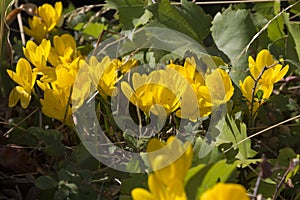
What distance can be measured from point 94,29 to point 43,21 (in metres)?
0.13

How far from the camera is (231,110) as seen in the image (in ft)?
2.86

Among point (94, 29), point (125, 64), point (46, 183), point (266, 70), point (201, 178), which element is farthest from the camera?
point (94, 29)

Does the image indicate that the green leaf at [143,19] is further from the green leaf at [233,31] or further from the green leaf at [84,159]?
the green leaf at [84,159]

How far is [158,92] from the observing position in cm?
79

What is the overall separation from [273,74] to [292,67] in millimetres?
202

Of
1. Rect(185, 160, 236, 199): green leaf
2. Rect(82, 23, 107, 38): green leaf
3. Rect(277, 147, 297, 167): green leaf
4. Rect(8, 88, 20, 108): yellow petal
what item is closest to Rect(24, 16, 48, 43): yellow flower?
Rect(82, 23, 107, 38): green leaf

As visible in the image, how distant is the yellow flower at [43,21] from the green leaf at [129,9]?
0.41ft

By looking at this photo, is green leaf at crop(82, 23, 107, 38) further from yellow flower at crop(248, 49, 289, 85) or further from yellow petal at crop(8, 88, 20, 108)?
yellow flower at crop(248, 49, 289, 85)

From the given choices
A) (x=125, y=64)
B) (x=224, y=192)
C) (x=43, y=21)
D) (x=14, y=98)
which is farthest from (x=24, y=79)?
(x=224, y=192)

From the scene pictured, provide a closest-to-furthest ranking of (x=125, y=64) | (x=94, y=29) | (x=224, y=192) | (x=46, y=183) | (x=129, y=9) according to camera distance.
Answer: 1. (x=224, y=192)
2. (x=46, y=183)
3. (x=125, y=64)
4. (x=129, y=9)
5. (x=94, y=29)

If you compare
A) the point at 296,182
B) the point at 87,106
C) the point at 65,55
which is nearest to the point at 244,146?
the point at 296,182

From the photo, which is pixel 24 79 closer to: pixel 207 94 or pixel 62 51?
pixel 62 51

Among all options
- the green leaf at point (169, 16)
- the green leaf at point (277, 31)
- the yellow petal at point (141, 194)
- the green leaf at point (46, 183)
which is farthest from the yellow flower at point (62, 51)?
the yellow petal at point (141, 194)

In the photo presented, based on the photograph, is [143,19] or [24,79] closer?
[24,79]
